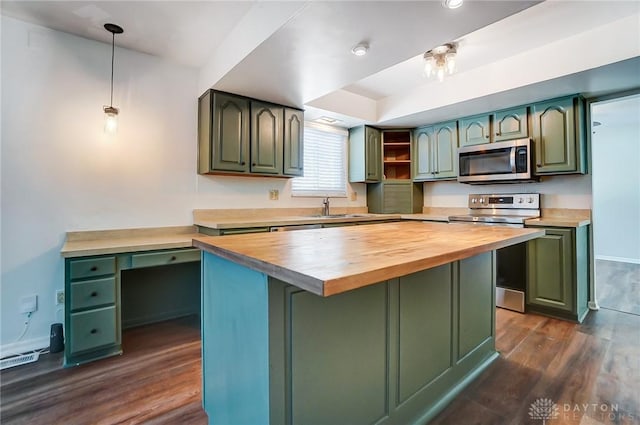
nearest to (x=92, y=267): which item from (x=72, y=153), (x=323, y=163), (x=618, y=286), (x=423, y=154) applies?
(x=72, y=153)

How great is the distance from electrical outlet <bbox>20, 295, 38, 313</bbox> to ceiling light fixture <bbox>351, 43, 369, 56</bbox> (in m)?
3.03

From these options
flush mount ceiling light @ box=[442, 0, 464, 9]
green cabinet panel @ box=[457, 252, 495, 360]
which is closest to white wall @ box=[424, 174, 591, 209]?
green cabinet panel @ box=[457, 252, 495, 360]

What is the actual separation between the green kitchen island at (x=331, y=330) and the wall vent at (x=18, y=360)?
162 centimetres

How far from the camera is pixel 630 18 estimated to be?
7.30 feet

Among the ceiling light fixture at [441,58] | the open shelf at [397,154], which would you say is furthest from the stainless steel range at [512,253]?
the ceiling light fixture at [441,58]

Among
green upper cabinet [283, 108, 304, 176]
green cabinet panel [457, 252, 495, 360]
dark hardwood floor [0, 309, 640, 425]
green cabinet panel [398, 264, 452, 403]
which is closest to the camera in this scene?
green cabinet panel [398, 264, 452, 403]

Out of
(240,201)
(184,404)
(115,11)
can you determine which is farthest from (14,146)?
(184,404)

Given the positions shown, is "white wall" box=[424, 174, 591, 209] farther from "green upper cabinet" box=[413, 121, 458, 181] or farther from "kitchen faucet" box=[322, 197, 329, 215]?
"kitchen faucet" box=[322, 197, 329, 215]

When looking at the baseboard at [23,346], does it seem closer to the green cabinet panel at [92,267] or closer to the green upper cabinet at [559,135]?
the green cabinet panel at [92,267]

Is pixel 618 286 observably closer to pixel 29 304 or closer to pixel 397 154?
pixel 397 154

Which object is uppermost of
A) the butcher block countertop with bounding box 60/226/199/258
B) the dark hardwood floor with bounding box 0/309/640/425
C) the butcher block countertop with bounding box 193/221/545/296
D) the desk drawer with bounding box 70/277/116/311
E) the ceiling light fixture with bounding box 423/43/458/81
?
the ceiling light fixture with bounding box 423/43/458/81

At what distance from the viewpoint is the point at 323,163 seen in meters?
4.23

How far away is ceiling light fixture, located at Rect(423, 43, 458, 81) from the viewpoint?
2580 mm

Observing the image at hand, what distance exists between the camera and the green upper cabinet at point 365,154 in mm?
4219
